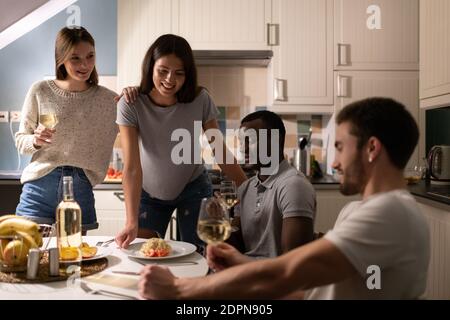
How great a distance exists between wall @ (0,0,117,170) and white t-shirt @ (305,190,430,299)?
10.1 ft

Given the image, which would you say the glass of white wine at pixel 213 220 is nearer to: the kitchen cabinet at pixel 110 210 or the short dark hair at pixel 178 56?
the short dark hair at pixel 178 56

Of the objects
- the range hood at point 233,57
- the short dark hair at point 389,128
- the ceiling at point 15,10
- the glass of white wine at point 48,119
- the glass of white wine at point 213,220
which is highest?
the ceiling at point 15,10

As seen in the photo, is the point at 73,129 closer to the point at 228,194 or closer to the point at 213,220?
the point at 228,194

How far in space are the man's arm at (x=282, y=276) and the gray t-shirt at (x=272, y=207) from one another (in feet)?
1.98

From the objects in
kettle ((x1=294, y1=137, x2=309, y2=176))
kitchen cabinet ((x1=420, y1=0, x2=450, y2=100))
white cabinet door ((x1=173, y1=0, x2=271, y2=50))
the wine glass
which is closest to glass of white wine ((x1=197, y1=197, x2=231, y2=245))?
the wine glass

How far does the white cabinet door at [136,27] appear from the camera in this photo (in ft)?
11.1

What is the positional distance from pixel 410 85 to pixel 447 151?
2.60 ft

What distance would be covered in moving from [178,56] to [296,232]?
76 centimetres

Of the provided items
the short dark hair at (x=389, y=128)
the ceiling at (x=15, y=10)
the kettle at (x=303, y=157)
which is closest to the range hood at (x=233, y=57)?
the kettle at (x=303, y=157)

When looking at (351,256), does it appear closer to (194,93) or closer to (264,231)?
(264,231)

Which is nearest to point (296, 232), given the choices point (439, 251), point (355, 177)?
point (355, 177)

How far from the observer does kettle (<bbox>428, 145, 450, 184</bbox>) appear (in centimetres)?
275

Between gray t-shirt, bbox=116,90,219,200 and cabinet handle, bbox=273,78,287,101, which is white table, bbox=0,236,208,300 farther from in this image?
cabinet handle, bbox=273,78,287,101

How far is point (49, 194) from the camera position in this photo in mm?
1923
